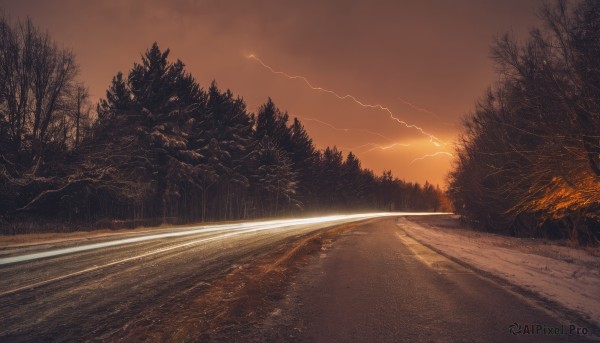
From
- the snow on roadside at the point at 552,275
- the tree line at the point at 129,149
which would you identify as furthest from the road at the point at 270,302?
the tree line at the point at 129,149

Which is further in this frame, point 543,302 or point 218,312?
point 543,302

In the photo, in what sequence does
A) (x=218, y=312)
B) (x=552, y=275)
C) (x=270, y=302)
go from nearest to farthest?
1. (x=218, y=312)
2. (x=270, y=302)
3. (x=552, y=275)

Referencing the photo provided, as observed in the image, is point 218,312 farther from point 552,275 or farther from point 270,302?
point 552,275

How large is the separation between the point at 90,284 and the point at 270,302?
3554mm

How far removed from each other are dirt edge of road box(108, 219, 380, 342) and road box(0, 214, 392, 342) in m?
0.26

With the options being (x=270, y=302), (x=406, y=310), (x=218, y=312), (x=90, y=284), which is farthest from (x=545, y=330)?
(x=90, y=284)

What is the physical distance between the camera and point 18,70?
65.9ft

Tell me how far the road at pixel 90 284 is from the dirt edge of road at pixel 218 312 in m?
0.26

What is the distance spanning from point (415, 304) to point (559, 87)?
8.53 metres

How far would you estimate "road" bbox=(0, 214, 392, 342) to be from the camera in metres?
4.21

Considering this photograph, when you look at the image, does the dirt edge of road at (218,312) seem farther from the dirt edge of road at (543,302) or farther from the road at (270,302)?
the dirt edge of road at (543,302)

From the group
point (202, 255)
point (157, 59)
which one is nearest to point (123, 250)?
point (202, 255)

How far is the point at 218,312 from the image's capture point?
188 inches

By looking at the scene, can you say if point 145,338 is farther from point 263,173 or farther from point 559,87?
point 263,173
